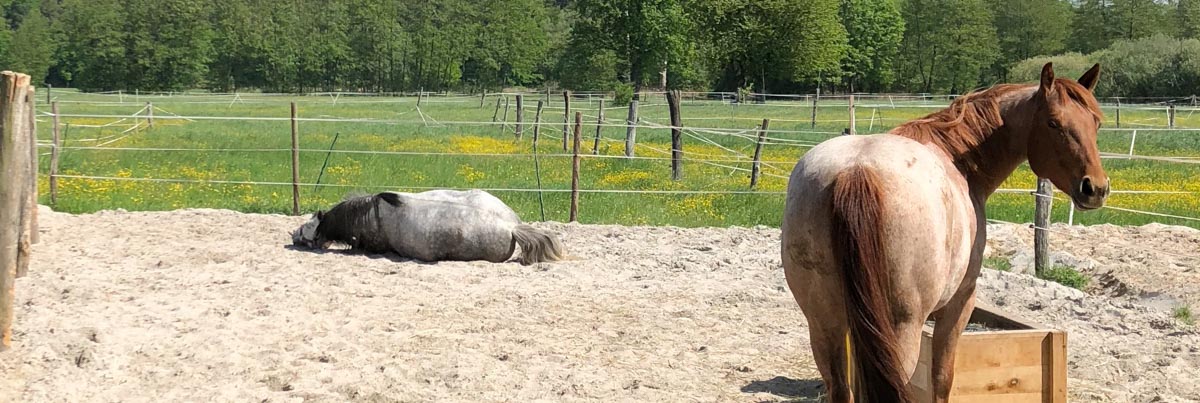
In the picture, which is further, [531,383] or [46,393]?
[531,383]

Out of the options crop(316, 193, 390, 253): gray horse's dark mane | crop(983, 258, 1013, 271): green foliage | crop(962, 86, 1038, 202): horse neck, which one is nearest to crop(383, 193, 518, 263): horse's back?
crop(316, 193, 390, 253): gray horse's dark mane

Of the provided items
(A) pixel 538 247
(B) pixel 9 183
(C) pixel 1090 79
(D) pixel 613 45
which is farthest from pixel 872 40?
(B) pixel 9 183

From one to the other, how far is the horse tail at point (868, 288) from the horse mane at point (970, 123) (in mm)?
756

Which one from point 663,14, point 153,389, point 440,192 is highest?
point 663,14

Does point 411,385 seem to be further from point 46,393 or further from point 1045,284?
point 1045,284

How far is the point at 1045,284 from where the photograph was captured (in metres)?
6.99

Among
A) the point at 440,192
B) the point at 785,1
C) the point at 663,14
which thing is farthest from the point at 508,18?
the point at 440,192

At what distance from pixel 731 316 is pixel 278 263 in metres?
3.66

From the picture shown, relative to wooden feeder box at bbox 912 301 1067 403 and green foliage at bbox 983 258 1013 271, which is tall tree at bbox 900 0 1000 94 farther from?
wooden feeder box at bbox 912 301 1067 403

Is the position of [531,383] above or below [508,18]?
below

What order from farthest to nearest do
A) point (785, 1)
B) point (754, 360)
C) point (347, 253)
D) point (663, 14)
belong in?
1. point (663, 14)
2. point (785, 1)
3. point (347, 253)
4. point (754, 360)

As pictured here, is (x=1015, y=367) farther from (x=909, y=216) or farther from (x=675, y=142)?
(x=675, y=142)

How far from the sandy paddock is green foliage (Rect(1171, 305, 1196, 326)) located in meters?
0.12

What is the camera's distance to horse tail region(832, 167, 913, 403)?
8.63ft
